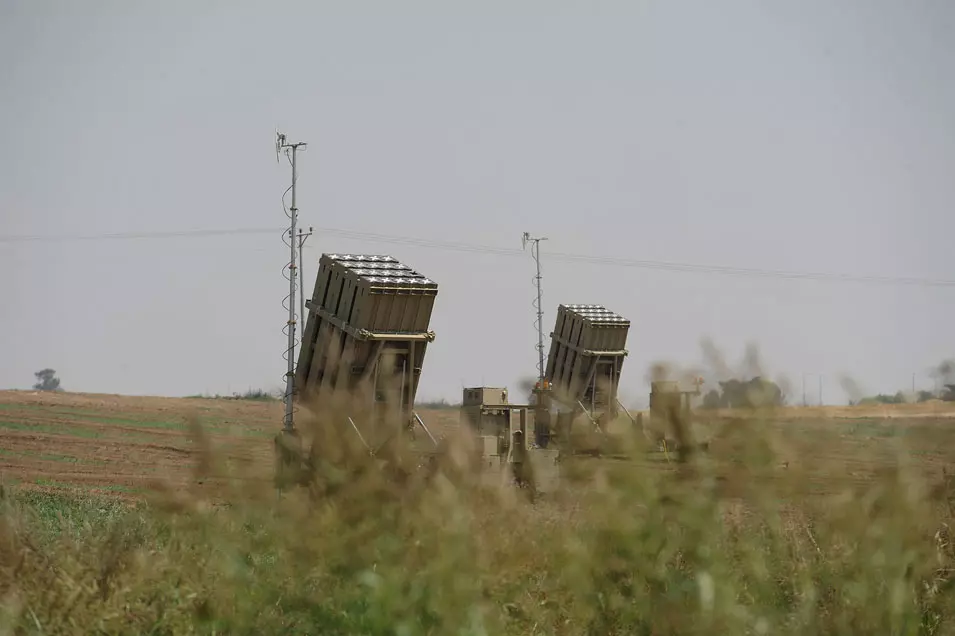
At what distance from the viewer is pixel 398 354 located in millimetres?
18516

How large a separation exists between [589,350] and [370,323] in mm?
12866

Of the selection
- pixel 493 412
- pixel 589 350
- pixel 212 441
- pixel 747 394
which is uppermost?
pixel 747 394

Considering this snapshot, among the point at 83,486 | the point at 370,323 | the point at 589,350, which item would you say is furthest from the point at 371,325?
the point at 589,350

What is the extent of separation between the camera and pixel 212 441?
16.9 feet

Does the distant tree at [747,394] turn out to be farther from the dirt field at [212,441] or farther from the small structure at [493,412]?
the small structure at [493,412]

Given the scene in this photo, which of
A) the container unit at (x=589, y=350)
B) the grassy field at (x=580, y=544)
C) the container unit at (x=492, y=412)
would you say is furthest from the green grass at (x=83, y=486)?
the grassy field at (x=580, y=544)

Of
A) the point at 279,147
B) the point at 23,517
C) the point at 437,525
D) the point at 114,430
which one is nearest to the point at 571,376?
the point at 279,147

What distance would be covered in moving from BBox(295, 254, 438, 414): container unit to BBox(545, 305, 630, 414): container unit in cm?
1117

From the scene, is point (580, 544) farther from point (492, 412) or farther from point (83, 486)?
point (83, 486)

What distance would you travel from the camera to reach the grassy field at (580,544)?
4867 millimetres

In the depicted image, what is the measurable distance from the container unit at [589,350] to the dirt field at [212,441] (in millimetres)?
6723

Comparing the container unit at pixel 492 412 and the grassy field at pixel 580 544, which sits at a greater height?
the grassy field at pixel 580 544

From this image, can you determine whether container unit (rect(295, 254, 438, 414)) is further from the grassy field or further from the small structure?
the grassy field

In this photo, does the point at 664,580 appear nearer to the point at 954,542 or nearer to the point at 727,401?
the point at 727,401
